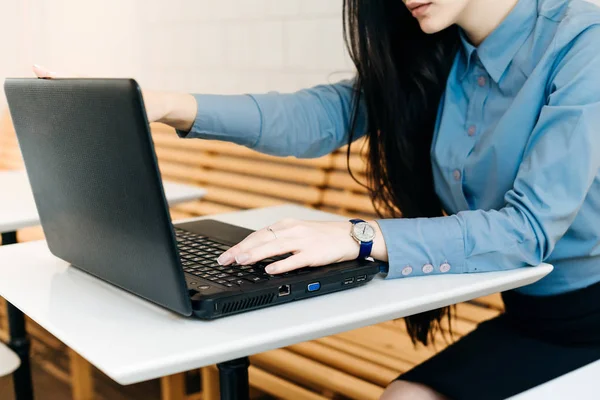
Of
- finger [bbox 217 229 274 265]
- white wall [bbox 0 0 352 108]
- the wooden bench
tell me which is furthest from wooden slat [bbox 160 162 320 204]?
finger [bbox 217 229 274 265]

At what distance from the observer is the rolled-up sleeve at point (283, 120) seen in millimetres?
1268

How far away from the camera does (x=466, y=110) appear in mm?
1264

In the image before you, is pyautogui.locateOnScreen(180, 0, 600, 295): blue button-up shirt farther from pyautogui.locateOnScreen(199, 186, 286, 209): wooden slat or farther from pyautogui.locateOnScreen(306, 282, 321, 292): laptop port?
pyautogui.locateOnScreen(199, 186, 286, 209): wooden slat

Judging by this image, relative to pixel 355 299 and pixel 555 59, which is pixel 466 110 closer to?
pixel 555 59

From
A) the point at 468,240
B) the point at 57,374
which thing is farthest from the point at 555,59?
the point at 57,374

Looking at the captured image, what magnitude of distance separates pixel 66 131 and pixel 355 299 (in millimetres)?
384

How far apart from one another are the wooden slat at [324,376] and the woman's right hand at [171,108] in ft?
2.12

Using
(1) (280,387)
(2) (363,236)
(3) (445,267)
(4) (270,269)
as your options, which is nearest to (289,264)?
(4) (270,269)

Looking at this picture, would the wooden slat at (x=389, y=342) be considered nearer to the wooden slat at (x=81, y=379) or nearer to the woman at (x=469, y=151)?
the woman at (x=469, y=151)

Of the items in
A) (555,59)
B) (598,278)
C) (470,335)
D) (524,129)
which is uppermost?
(555,59)

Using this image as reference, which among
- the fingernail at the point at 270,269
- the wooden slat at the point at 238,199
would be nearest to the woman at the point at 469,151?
the fingernail at the point at 270,269

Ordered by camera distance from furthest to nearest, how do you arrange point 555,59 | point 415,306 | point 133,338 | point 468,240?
point 555,59, point 468,240, point 415,306, point 133,338

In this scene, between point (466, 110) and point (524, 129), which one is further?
point (466, 110)

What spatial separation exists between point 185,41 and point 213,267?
202 centimetres
